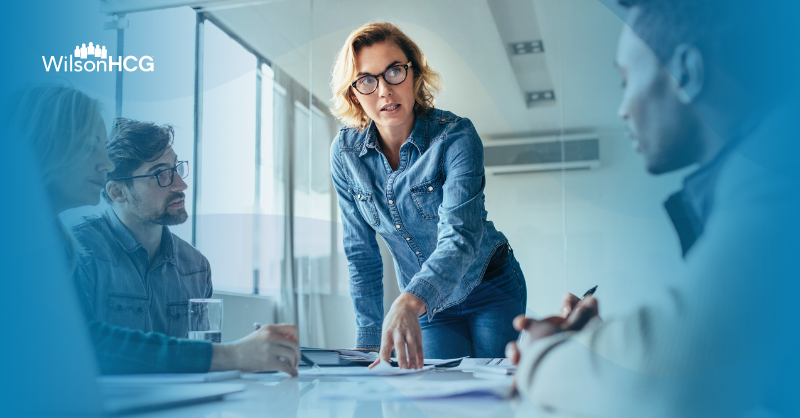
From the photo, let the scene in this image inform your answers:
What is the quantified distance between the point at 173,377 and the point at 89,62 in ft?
2.20

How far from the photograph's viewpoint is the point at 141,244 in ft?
3.32

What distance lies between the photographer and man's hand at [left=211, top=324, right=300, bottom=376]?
717 mm

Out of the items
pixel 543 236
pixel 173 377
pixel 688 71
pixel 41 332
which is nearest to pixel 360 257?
pixel 173 377

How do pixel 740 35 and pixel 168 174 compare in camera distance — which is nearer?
pixel 740 35

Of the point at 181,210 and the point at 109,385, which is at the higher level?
the point at 181,210

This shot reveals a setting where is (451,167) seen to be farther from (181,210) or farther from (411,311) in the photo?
(181,210)

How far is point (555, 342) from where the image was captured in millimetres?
439

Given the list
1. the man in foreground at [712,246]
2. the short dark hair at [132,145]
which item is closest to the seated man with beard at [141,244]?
the short dark hair at [132,145]

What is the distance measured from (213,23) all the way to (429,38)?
1070mm

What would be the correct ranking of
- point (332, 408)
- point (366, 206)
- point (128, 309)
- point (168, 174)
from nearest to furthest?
point (332, 408)
point (128, 309)
point (168, 174)
point (366, 206)

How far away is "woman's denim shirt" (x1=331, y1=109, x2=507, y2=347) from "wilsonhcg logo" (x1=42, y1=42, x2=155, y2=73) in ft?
1.57

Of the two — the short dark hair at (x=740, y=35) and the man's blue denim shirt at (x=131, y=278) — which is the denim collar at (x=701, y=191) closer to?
the short dark hair at (x=740, y=35)

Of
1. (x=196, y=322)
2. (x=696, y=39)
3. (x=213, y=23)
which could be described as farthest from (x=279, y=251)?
(x=696, y=39)

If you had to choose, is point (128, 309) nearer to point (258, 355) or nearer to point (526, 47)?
point (258, 355)
